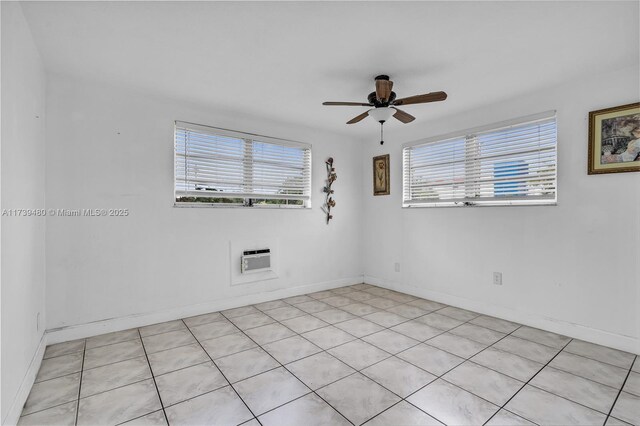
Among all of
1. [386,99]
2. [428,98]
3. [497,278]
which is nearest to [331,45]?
[386,99]

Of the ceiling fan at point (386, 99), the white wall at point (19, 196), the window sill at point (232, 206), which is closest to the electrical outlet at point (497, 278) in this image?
the ceiling fan at point (386, 99)

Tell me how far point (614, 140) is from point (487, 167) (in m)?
1.07

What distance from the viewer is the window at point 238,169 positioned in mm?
3473

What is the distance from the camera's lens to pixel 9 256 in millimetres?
1689

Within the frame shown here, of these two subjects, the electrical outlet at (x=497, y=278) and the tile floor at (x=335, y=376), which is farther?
the electrical outlet at (x=497, y=278)

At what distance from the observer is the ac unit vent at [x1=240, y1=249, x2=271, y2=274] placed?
149 inches

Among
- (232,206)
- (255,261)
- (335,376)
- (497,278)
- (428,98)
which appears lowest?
(335,376)

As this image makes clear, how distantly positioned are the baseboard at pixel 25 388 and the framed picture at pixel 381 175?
406 cm

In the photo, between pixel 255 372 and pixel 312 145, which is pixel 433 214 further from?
pixel 255 372

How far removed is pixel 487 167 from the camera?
3.52m

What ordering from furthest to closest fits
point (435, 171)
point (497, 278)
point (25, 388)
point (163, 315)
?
point (435, 171), point (497, 278), point (163, 315), point (25, 388)

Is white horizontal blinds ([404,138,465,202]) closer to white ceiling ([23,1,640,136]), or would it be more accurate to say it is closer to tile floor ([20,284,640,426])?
white ceiling ([23,1,640,136])

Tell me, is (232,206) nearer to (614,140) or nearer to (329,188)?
(329,188)

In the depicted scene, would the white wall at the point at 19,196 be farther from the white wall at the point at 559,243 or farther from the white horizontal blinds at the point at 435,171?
the white horizontal blinds at the point at 435,171
